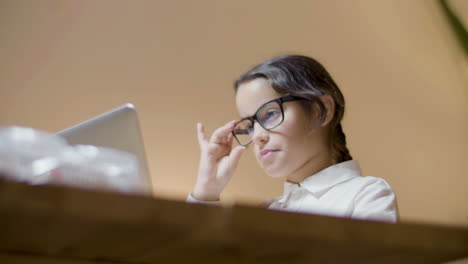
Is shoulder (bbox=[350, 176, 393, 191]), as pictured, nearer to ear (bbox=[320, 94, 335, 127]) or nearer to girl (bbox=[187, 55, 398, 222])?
girl (bbox=[187, 55, 398, 222])

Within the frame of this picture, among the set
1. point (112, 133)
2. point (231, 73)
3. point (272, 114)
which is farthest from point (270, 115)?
point (231, 73)

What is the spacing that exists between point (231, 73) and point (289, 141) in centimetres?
87

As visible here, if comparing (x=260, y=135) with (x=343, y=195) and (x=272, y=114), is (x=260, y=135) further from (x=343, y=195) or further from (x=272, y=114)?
(x=343, y=195)

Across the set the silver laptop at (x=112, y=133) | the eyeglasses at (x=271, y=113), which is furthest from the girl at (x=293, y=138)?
the silver laptop at (x=112, y=133)

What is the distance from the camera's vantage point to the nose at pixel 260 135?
1.11 m

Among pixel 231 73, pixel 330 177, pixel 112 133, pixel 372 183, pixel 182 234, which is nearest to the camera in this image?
pixel 182 234

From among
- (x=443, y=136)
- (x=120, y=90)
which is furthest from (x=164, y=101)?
(x=443, y=136)

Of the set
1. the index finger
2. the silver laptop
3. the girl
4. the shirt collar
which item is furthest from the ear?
the silver laptop

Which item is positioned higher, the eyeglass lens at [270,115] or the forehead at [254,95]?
the forehead at [254,95]

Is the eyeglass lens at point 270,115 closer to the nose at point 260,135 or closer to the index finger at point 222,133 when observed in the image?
the nose at point 260,135

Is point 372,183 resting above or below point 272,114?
below

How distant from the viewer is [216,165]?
1214 millimetres

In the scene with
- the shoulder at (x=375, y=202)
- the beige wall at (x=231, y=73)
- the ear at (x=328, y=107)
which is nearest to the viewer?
the shoulder at (x=375, y=202)

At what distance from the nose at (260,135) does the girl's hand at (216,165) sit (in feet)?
0.34
